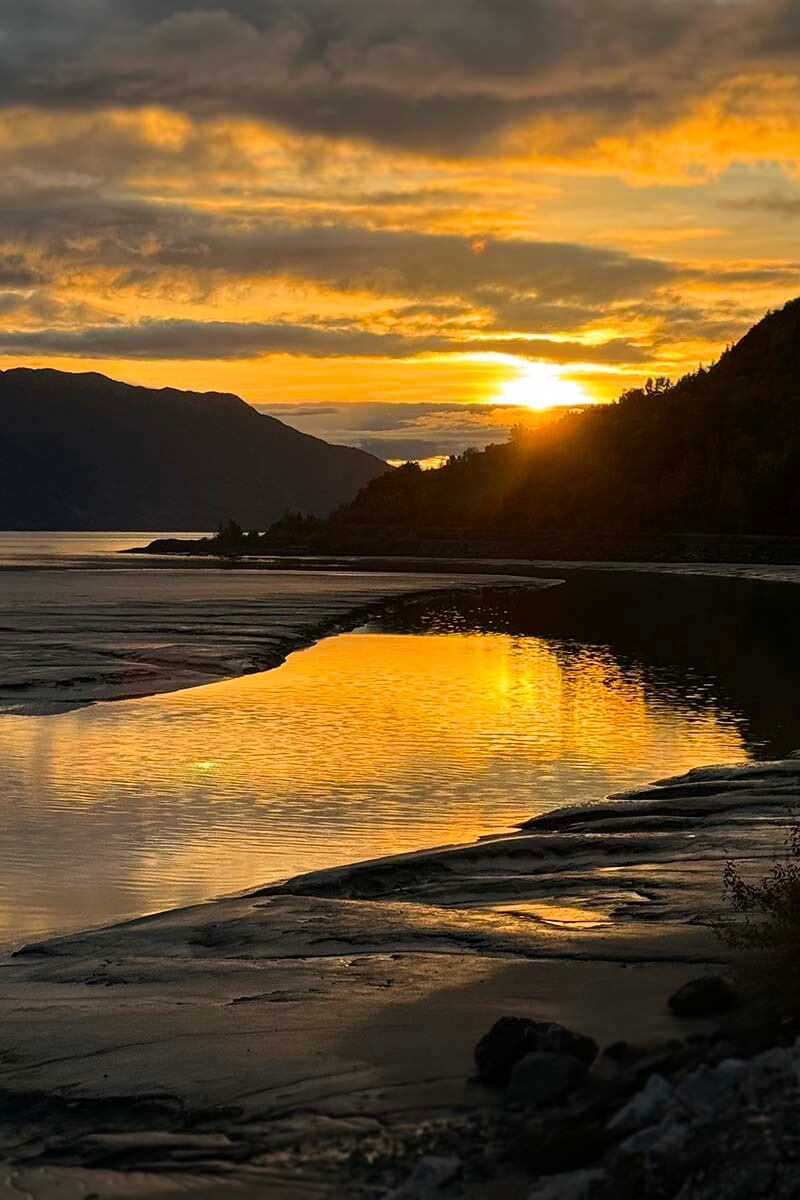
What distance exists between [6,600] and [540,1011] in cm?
5871

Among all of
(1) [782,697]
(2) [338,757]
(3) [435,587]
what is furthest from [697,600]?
(2) [338,757]

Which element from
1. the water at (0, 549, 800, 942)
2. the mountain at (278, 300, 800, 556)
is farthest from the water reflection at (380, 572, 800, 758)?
the mountain at (278, 300, 800, 556)

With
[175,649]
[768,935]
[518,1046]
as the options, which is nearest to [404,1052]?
[518,1046]

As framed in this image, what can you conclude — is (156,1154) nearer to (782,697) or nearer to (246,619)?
(782,697)

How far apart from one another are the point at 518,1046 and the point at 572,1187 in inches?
54.1

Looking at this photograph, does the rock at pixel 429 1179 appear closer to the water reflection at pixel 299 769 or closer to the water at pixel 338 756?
the water at pixel 338 756

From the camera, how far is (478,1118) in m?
6.61

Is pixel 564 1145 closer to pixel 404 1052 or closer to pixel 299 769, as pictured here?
pixel 404 1052

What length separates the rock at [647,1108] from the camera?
594 centimetres

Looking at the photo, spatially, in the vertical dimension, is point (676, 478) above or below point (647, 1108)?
above

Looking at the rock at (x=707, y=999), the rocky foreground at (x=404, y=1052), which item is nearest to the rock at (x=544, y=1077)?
the rocky foreground at (x=404, y=1052)

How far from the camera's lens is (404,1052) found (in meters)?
7.65

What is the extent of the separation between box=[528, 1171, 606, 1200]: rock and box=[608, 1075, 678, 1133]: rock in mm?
306

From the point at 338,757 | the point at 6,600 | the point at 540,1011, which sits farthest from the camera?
the point at 6,600
